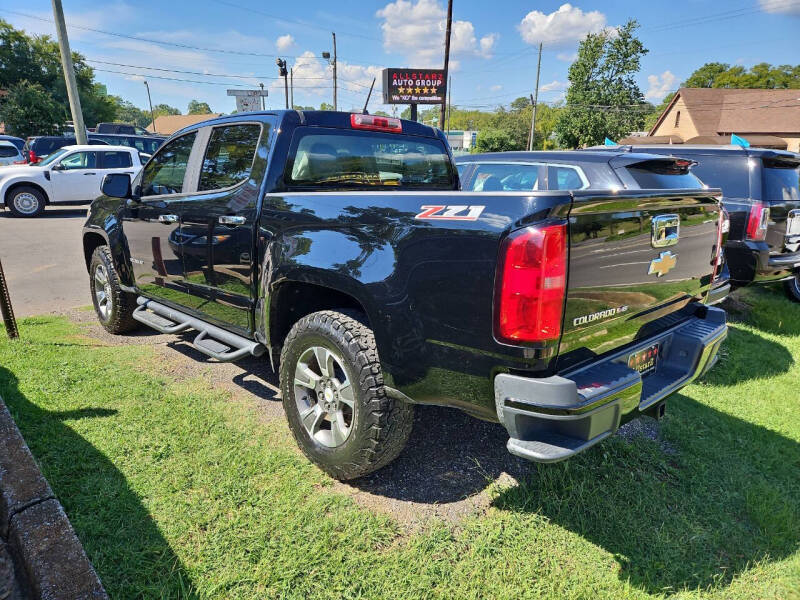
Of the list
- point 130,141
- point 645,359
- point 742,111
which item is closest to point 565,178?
point 645,359

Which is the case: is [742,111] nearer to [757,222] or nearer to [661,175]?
[757,222]

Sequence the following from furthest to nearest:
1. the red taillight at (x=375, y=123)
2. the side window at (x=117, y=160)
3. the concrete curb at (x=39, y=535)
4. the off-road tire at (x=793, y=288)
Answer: the side window at (x=117, y=160) < the off-road tire at (x=793, y=288) < the red taillight at (x=375, y=123) < the concrete curb at (x=39, y=535)

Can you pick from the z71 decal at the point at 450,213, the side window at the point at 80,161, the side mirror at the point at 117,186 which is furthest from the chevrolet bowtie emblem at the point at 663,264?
the side window at the point at 80,161

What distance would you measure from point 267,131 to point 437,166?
1416mm

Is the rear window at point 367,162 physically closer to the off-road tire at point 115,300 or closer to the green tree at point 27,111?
the off-road tire at point 115,300

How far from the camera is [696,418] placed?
11.9ft

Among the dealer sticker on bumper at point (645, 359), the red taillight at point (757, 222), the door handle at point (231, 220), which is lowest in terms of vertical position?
the dealer sticker on bumper at point (645, 359)

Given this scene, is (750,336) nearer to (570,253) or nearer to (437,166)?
(437,166)

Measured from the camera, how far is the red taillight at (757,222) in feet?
17.4

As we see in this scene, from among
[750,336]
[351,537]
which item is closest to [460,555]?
[351,537]

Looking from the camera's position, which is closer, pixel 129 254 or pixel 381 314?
pixel 381 314

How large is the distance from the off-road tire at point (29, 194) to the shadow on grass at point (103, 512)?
12.6m

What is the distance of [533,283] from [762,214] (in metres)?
4.89

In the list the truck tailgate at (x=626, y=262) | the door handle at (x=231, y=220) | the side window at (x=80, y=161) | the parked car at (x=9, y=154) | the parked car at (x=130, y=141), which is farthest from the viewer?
the parked car at (x=130, y=141)
